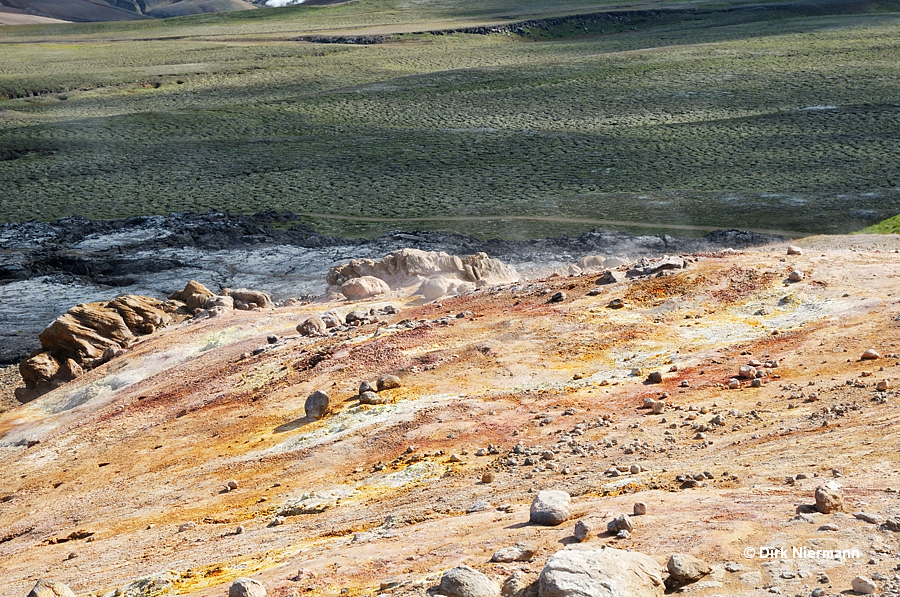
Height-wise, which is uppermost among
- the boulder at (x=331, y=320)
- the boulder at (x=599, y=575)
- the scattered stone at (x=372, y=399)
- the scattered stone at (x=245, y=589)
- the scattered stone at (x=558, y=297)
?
the boulder at (x=599, y=575)

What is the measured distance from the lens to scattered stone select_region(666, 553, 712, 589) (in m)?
6.02

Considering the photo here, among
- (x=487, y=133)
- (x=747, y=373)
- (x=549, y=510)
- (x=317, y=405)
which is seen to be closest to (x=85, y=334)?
(x=317, y=405)

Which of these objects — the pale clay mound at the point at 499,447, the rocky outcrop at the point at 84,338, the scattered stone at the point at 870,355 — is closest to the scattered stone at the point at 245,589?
the pale clay mound at the point at 499,447

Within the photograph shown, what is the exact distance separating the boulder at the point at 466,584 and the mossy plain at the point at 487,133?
20446 millimetres

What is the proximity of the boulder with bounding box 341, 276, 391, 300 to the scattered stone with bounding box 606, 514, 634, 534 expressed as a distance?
11915 mm

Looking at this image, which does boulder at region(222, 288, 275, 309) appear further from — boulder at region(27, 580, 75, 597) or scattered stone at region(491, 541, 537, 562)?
scattered stone at region(491, 541, 537, 562)

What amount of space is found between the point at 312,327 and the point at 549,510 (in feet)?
28.3

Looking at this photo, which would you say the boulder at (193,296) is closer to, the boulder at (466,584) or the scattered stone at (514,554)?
the scattered stone at (514,554)

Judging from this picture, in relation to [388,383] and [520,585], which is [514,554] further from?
[388,383]

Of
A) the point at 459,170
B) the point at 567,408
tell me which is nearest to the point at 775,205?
the point at 459,170

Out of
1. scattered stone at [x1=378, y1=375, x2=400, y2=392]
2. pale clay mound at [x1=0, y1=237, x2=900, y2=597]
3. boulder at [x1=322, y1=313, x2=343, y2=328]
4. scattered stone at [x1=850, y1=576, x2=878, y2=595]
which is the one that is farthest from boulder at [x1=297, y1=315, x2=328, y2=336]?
scattered stone at [x1=850, y1=576, x2=878, y2=595]

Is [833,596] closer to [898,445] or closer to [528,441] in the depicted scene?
[898,445]

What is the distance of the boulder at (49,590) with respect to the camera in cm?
733

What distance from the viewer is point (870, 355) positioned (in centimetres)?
1069
